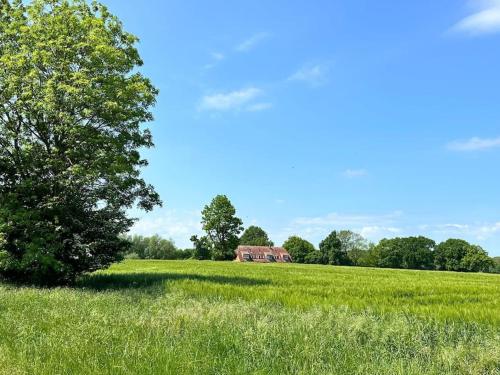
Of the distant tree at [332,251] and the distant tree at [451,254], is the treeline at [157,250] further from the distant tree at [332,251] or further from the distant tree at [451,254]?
the distant tree at [451,254]

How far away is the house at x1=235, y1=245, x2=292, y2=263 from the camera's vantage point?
127m

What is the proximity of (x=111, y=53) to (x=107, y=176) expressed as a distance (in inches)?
222

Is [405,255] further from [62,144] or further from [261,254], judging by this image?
[62,144]

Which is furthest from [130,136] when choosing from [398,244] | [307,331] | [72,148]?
[398,244]

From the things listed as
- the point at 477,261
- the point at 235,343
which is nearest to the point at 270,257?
the point at 477,261

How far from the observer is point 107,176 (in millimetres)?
18859

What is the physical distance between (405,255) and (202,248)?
67.7 m

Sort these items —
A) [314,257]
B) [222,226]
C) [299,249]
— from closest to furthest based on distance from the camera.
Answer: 1. [222,226]
2. [314,257]
3. [299,249]

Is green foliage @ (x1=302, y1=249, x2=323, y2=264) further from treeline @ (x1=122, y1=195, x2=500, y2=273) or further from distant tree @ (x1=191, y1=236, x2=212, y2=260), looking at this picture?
distant tree @ (x1=191, y1=236, x2=212, y2=260)

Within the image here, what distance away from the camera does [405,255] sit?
13225cm

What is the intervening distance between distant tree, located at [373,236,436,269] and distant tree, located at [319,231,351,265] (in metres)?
11.6

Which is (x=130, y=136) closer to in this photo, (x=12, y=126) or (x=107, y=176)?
(x=107, y=176)

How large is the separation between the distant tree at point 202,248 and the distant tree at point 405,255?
60.3m

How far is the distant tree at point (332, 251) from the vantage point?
13075cm
